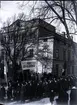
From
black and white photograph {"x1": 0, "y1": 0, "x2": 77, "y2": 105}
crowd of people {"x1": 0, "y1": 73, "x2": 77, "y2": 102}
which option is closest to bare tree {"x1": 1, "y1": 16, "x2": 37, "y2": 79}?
black and white photograph {"x1": 0, "y1": 0, "x2": 77, "y2": 105}

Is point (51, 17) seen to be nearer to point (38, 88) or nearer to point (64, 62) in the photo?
point (64, 62)

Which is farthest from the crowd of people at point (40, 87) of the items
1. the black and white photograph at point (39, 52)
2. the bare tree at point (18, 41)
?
→ the bare tree at point (18, 41)

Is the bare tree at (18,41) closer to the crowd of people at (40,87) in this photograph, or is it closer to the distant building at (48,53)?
the distant building at (48,53)

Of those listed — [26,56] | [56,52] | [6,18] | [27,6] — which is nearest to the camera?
[56,52]

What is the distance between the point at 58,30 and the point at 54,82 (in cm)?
46

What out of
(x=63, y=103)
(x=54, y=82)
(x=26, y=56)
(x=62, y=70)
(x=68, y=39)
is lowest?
(x=63, y=103)

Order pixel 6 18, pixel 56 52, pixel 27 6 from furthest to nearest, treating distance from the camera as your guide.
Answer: pixel 6 18 → pixel 27 6 → pixel 56 52

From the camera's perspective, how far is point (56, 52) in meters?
1.27

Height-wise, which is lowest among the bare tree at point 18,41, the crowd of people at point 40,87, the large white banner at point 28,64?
the crowd of people at point 40,87

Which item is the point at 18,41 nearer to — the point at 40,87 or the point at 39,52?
the point at 39,52

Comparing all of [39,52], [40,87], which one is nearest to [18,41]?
[39,52]

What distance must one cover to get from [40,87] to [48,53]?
337 mm

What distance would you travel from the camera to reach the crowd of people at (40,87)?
132cm

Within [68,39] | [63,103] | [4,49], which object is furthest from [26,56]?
[63,103]
